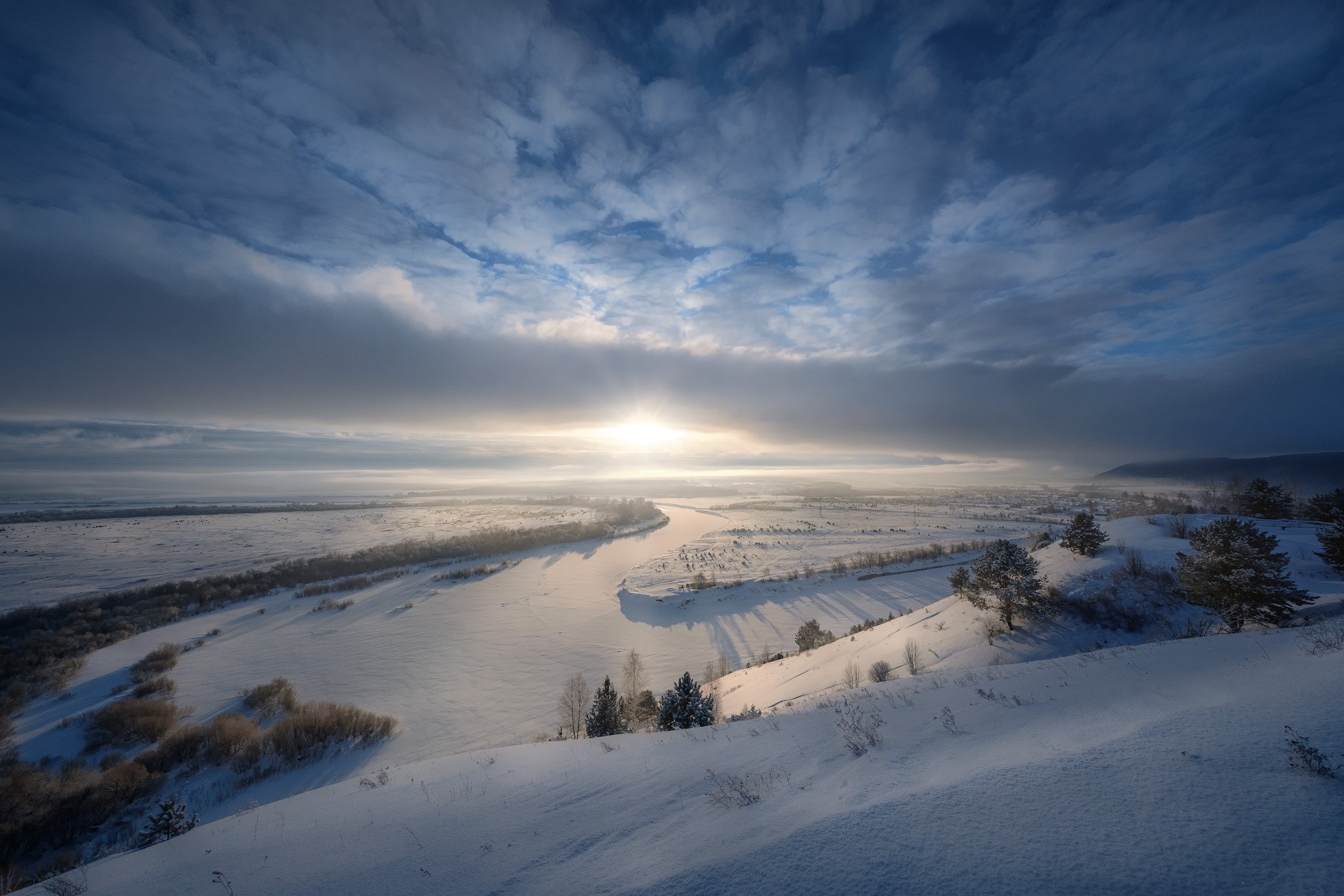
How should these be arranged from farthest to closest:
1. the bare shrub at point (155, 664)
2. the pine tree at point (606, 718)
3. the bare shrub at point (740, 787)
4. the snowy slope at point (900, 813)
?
the bare shrub at point (155, 664)
the pine tree at point (606, 718)
the bare shrub at point (740, 787)
the snowy slope at point (900, 813)

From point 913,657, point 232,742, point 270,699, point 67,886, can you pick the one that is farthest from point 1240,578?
point 270,699

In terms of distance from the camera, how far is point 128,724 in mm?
18219

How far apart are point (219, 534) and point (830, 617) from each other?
90454 mm

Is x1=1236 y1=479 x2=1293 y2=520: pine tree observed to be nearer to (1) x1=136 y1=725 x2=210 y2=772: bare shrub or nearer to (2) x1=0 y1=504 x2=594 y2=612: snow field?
(1) x1=136 y1=725 x2=210 y2=772: bare shrub

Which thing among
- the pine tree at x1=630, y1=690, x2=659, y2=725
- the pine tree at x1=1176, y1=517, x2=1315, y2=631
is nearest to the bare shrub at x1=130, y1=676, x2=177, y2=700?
the pine tree at x1=630, y1=690, x2=659, y2=725

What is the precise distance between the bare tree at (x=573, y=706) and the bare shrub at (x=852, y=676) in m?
11.6

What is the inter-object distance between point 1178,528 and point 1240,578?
16.7 meters

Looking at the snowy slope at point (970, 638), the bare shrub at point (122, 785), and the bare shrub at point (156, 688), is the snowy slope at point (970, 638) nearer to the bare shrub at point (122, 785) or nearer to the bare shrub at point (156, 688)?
the bare shrub at point (122, 785)

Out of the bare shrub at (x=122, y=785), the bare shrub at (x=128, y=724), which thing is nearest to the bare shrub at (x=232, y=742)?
the bare shrub at (x=122, y=785)

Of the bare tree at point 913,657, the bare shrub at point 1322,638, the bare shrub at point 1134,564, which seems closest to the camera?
the bare shrub at point 1322,638

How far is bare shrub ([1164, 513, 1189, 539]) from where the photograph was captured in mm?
22330

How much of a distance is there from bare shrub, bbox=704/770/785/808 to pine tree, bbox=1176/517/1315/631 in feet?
51.8

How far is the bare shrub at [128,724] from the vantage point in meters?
17.7

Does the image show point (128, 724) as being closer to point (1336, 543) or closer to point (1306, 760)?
point (1306, 760)
